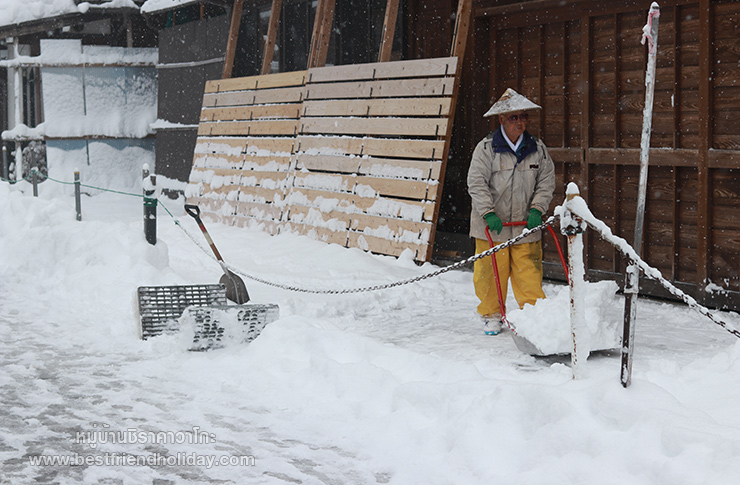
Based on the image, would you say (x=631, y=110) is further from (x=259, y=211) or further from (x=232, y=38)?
(x=232, y=38)

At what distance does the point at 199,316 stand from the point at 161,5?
40.0ft

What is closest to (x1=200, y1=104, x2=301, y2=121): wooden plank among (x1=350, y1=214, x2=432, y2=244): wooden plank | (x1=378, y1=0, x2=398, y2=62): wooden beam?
(x1=378, y1=0, x2=398, y2=62): wooden beam

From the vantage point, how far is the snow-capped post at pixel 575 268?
4859mm

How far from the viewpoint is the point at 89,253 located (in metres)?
9.23

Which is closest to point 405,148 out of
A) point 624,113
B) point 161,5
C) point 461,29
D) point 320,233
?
point 461,29

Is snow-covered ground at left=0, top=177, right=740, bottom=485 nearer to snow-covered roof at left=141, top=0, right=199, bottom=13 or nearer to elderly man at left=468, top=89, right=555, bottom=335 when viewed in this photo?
elderly man at left=468, top=89, right=555, bottom=335

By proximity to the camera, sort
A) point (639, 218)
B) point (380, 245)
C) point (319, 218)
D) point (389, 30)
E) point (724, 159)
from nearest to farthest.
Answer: point (639, 218) < point (724, 159) < point (380, 245) < point (389, 30) < point (319, 218)

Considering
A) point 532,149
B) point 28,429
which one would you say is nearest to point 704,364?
point 532,149

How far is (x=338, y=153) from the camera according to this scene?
1112 cm

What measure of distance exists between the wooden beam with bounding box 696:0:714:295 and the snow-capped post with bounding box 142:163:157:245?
17.9 ft

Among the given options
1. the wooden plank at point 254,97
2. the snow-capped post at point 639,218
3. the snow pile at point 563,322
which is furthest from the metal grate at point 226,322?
the wooden plank at point 254,97

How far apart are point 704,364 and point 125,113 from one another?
16.8 m

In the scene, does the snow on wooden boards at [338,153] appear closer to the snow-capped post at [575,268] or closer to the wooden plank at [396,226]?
the wooden plank at [396,226]

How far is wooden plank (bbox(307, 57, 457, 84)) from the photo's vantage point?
31.9 feet
